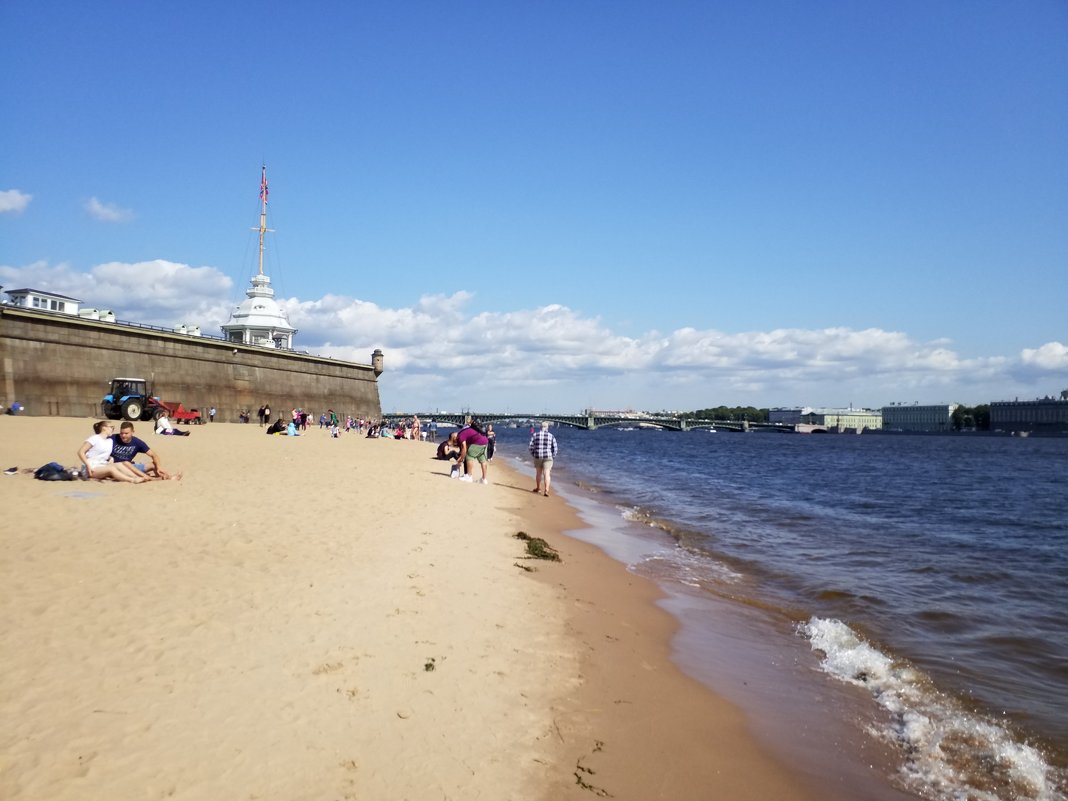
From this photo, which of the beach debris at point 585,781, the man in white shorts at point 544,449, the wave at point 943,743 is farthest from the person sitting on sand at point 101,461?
the wave at point 943,743

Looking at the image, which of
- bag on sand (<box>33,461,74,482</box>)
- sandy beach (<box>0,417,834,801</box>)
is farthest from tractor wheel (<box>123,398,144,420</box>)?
sandy beach (<box>0,417,834,801</box>)

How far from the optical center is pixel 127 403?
104ft

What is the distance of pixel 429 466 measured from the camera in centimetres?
2325

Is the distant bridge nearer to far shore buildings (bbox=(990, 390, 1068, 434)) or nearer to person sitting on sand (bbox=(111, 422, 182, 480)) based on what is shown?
far shore buildings (bbox=(990, 390, 1068, 434))

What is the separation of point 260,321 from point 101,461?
5157 cm

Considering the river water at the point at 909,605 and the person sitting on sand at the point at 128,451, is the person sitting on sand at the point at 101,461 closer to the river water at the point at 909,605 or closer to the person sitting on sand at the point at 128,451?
the person sitting on sand at the point at 128,451

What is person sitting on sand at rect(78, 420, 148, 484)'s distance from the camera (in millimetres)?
11914

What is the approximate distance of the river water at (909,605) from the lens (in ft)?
17.2

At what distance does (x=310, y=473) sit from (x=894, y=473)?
120 feet

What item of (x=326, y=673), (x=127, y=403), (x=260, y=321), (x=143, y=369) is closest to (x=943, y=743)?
(x=326, y=673)

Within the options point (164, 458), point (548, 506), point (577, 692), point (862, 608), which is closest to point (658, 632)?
point (577, 692)

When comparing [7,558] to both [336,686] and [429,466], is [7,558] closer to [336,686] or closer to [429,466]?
[336,686]

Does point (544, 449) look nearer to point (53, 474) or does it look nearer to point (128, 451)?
point (128, 451)

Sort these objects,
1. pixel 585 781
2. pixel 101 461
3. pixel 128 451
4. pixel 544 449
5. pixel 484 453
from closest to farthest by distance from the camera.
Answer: pixel 585 781 < pixel 101 461 < pixel 128 451 < pixel 544 449 < pixel 484 453
